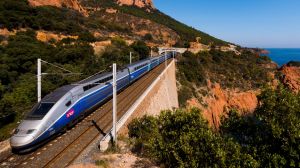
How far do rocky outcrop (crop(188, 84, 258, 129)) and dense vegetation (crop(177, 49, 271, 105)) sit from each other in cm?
206

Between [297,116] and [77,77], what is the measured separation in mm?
29338

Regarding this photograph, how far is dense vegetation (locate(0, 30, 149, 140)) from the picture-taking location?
26.5 metres

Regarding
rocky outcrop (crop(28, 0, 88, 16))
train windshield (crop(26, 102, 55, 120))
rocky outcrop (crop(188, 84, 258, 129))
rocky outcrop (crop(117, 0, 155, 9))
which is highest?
rocky outcrop (crop(117, 0, 155, 9))

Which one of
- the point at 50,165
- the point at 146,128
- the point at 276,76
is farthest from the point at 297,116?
the point at 276,76

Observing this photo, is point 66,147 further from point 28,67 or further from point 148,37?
point 148,37

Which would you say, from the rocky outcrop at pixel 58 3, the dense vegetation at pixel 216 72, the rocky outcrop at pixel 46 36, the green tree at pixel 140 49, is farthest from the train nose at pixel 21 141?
the rocky outcrop at pixel 58 3

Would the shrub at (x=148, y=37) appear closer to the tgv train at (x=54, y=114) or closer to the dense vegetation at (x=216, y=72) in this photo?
the dense vegetation at (x=216, y=72)

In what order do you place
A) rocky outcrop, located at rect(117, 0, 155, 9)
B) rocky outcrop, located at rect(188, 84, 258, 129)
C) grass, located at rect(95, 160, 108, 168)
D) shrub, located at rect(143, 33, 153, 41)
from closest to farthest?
grass, located at rect(95, 160, 108, 168) → rocky outcrop, located at rect(188, 84, 258, 129) → shrub, located at rect(143, 33, 153, 41) → rocky outcrop, located at rect(117, 0, 155, 9)

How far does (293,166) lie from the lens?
1184cm

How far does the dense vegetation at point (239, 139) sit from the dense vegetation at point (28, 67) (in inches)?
438

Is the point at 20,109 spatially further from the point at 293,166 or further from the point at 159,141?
the point at 293,166

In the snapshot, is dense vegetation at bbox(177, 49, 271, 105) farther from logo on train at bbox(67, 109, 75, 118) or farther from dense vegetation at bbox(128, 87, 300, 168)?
dense vegetation at bbox(128, 87, 300, 168)

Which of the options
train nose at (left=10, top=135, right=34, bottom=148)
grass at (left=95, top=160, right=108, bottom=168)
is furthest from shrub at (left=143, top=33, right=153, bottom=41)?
grass at (left=95, top=160, right=108, bottom=168)

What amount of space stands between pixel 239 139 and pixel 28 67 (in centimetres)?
3268
